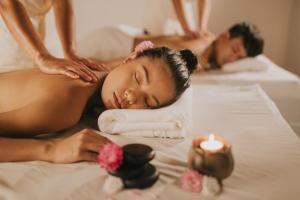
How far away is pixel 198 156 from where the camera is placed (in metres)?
0.88

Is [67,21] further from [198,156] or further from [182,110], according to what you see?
[198,156]

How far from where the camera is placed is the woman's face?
48.6 inches

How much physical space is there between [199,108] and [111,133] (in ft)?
1.52

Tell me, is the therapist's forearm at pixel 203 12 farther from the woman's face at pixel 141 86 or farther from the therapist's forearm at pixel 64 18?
the woman's face at pixel 141 86

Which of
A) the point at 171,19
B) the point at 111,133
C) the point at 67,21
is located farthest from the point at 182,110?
the point at 171,19

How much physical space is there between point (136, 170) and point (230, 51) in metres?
1.86

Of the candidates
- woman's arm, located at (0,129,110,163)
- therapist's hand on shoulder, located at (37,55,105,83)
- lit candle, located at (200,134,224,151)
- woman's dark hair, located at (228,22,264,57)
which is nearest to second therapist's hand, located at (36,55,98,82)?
therapist's hand on shoulder, located at (37,55,105,83)

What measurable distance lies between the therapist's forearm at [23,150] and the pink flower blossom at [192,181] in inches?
16.4

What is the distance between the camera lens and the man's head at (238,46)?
2518mm

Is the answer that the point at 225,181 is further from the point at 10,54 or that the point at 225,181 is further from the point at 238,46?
the point at 238,46

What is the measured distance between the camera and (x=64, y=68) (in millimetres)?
1209

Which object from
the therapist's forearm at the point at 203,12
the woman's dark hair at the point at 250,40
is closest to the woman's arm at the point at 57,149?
Answer: the woman's dark hair at the point at 250,40

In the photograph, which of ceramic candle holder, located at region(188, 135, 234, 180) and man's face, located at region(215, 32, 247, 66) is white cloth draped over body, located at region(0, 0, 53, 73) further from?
man's face, located at region(215, 32, 247, 66)

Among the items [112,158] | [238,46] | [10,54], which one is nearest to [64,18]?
[10,54]
